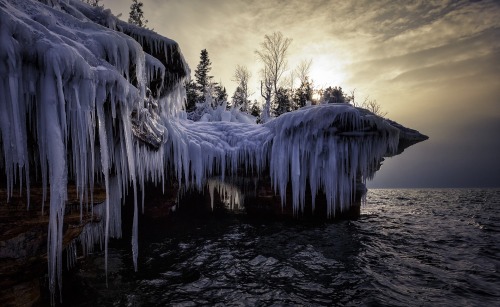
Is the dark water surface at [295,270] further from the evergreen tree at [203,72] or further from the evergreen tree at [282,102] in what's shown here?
the evergreen tree at [203,72]

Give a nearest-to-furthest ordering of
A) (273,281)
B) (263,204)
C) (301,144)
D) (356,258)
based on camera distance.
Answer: (273,281), (356,258), (301,144), (263,204)

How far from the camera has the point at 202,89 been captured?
105 feet

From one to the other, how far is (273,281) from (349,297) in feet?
4.85

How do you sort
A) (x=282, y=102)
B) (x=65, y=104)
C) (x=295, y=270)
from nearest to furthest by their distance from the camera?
(x=65, y=104), (x=295, y=270), (x=282, y=102)

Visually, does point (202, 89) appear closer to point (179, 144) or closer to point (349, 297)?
point (179, 144)

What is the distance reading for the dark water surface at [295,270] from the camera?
4.39m

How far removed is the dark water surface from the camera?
4.39 m

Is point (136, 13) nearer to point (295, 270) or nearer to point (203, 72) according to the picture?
point (203, 72)

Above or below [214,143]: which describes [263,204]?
below

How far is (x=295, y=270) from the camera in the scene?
5.71 m

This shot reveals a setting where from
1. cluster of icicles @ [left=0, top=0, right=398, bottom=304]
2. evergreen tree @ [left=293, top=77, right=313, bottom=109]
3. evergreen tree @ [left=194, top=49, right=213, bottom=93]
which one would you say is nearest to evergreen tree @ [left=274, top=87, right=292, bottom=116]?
evergreen tree @ [left=293, top=77, right=313, bottom=109]

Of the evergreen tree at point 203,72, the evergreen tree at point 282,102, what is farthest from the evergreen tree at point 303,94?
the evergreen tree at point 203,72

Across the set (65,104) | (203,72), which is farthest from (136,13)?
(65,104)

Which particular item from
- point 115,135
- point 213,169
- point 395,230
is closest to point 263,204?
point 213,169
